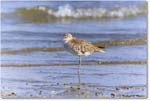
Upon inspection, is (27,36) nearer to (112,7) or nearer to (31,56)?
(31,56)

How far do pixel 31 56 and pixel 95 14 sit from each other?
496mm

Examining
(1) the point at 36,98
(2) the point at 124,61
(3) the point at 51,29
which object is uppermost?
(3) the point at 51,29

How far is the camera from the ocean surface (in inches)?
136

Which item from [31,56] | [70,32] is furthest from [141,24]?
[31,56]

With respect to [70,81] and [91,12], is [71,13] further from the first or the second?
[70,81]

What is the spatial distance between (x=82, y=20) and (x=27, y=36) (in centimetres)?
37

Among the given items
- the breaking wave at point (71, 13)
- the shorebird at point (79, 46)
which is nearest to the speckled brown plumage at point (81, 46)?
the shorebird at point (79, 46)

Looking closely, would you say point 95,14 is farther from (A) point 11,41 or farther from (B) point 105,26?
(A) point 11,41

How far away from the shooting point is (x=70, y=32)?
3.46m

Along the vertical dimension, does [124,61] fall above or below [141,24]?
below

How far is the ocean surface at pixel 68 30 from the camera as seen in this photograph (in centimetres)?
346

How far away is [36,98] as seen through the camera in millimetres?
3445

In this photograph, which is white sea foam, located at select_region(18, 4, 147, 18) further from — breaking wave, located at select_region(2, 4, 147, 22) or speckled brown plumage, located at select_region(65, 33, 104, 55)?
speckled brown plumage, located at select_region(65, 33, 104, 55)


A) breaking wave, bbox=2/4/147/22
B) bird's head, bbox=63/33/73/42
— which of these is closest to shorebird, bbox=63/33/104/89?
bird's head, bbox=63/33/73/42
